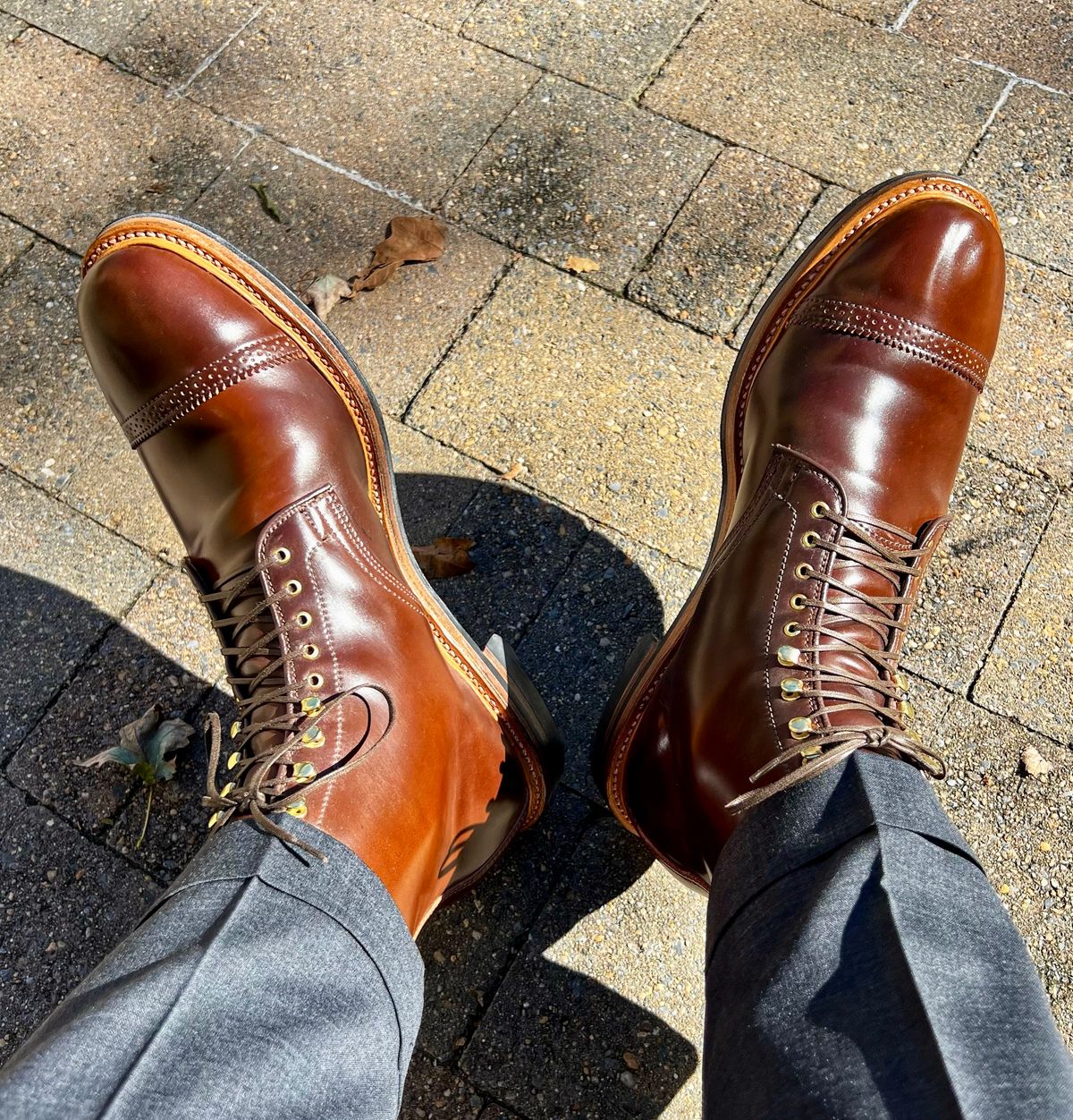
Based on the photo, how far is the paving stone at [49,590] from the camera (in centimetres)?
204

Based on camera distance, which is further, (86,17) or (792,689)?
(86,17)

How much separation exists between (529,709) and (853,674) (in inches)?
22.5

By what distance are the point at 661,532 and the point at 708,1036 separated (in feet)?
3.51

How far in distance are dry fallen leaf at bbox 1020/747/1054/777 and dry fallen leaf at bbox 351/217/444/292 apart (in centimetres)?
168

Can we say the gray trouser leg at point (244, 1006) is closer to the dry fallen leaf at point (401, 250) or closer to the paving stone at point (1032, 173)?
the dry fallen leaf at point (401, 250)

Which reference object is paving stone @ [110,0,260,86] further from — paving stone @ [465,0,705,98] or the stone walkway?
paving stone @ [465,0,705,98]

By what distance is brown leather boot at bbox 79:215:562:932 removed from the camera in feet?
5.25

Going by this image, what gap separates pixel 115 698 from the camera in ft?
6.61

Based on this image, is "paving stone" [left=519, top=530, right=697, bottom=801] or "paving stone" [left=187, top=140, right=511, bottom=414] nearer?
"paving stone" [left=519, top=530, right=697, bottom=801]

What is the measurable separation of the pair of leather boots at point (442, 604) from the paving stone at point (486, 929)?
13cm

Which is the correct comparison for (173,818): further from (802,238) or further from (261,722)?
(802,238)

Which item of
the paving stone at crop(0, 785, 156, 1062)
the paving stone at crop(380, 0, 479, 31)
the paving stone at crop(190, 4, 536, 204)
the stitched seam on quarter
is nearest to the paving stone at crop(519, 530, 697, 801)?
the stitched seam on quarter

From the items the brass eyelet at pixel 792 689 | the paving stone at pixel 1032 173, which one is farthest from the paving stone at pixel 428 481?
the paving stone at pixel 1032 173

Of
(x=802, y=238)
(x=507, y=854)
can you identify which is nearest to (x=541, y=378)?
(x=802, y=238)
